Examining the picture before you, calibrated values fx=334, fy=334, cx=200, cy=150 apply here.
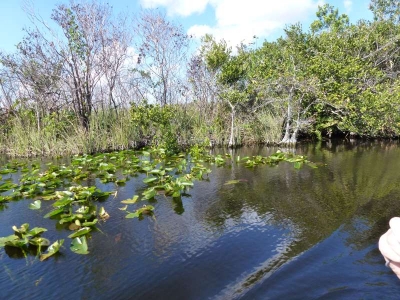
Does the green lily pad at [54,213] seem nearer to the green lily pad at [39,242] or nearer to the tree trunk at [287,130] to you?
the green lily pad at [39,242]

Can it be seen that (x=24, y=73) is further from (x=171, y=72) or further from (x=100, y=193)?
(x=100, y=193)

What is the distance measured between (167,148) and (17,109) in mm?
5786

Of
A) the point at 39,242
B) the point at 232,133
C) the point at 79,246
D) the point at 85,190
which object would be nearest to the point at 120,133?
the point at 232,133

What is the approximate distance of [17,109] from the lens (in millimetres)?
11508

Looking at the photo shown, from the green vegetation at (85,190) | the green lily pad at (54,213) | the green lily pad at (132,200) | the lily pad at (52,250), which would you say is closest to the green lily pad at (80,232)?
the green vegetation at (85,190)

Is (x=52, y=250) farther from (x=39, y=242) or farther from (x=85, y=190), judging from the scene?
(x=85, y=190)

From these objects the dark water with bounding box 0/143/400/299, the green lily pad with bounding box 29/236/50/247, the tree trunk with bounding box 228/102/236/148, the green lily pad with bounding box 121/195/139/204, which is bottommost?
the dark water with bounding box 0/143/400/299

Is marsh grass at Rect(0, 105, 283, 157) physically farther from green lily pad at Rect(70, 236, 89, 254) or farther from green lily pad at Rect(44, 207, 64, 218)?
green lily pad at Rect(70, 236, 89, 254)

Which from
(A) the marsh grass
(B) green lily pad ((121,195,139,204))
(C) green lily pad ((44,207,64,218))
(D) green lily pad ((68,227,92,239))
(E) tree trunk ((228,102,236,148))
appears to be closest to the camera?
(D) green lily pad ((68,227,92,239))

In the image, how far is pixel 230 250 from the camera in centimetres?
344

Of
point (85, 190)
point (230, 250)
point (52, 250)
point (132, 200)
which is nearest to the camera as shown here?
point (52, 250)

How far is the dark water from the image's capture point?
2.75 m

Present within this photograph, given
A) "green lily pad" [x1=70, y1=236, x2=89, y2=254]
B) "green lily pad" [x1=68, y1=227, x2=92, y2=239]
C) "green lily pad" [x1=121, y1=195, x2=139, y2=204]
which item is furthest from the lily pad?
"green lily pad" [x1=121, y1=195, x2=139, y2=204]

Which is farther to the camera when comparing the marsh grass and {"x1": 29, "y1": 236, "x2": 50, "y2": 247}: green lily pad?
the marsh grass
